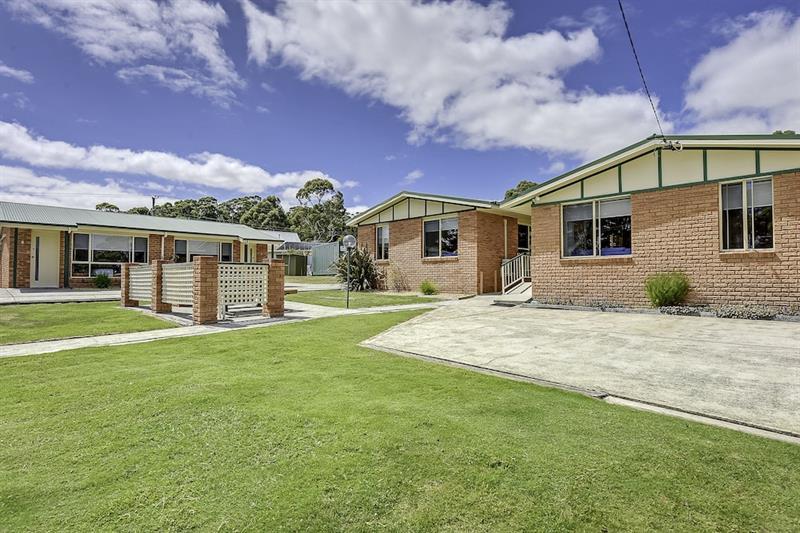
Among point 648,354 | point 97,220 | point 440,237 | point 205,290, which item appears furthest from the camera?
point 97,220

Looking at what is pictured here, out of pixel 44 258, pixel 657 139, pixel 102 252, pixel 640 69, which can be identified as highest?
pixel 640 69

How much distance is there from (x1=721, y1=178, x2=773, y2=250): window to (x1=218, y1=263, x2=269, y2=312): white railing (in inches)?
432

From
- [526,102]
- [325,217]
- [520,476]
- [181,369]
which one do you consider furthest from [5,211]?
[325,217]

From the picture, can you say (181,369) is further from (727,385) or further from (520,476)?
(727,385)

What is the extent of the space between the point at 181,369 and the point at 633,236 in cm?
1071

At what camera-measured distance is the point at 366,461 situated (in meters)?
2.47

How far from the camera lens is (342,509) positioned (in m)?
2.00

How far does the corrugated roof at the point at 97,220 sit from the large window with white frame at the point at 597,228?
2164 centimetres

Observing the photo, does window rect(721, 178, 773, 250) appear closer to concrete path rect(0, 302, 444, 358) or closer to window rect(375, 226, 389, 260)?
concrete path rect(0, 302, 444, 358)

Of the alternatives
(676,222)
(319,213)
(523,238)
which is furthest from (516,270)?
(319,213)

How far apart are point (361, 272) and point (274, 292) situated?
919cm

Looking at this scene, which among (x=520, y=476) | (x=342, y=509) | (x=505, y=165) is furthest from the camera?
(x=505, y=165)

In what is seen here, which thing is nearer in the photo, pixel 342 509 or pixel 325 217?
pixel 342 509

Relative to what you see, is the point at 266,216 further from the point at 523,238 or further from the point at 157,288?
the point at 157,288
